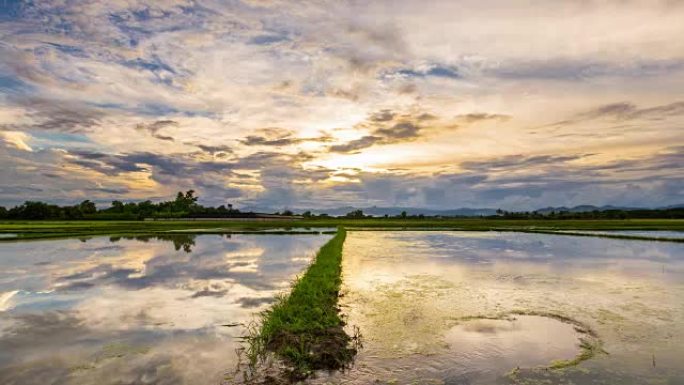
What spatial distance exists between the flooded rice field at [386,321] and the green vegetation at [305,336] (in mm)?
383

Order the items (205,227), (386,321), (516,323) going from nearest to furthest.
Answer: (516,323) → (386,321) → (205,227)

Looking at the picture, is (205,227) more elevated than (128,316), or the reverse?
(205,227)

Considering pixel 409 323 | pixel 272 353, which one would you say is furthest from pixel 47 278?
pixel 409 323

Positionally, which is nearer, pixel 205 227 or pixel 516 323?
pixel 516 323

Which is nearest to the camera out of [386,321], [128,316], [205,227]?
[386,321]

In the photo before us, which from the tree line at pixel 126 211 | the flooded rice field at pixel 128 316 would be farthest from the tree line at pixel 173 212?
the flooded rice field at pixel 128 316

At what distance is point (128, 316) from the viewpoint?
1183cm

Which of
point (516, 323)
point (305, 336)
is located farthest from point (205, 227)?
point (516, 323)

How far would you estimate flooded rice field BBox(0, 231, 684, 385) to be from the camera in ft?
25.9

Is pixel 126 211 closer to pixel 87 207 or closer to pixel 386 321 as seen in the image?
pixel 87 207

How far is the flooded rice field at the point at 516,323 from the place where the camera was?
788 cm

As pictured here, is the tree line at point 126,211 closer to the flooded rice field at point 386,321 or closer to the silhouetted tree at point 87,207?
the silhouetted tree at point 87,207

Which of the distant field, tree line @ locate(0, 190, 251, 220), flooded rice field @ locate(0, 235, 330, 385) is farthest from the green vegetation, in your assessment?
tree line @ locate(0, 190, 251, 220)

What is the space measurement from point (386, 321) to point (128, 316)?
6865mm
